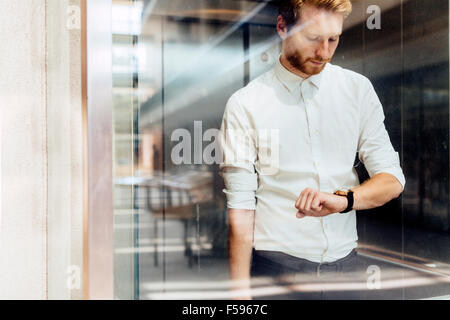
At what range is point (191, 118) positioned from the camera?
2.17 m

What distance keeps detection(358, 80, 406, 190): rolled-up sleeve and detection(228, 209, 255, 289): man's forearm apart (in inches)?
26.7

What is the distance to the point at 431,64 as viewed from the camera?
7.95ft

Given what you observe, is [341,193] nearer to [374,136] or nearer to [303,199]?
[303,199]

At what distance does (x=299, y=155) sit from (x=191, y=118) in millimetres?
563

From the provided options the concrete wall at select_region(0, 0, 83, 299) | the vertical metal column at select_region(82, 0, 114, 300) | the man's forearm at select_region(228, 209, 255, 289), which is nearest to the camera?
the vertical metal column at select_region(82, 0, 114, 300)

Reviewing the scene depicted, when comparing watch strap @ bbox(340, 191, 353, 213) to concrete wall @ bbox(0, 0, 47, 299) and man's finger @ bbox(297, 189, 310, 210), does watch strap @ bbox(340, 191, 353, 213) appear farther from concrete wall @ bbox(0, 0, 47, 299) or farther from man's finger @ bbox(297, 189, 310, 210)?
concrete wall @ bbox(0, 0, 47, 299)

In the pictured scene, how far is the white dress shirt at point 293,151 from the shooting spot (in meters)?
2.21

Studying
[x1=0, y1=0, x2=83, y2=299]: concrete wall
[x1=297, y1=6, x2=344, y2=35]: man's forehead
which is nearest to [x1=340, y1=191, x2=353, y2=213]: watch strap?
[x1=297, y1=6, x2=344, y2=35]: man's forehead

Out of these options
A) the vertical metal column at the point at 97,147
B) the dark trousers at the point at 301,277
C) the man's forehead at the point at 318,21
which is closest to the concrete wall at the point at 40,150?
the vertical metal column at the point at 97,147

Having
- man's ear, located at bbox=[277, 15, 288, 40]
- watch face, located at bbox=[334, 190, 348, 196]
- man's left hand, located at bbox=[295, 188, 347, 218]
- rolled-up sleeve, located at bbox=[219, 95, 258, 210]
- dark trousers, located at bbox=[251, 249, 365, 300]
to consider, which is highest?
man's ear, located at bbox=[277, 15, 288, 40]

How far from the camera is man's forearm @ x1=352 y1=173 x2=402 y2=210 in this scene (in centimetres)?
228

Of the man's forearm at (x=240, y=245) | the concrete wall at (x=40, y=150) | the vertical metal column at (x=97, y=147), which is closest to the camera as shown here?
the vertical metal column at (x=97, y=147)

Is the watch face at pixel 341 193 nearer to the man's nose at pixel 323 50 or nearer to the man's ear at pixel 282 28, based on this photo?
the man's nose at pixel 323 50
